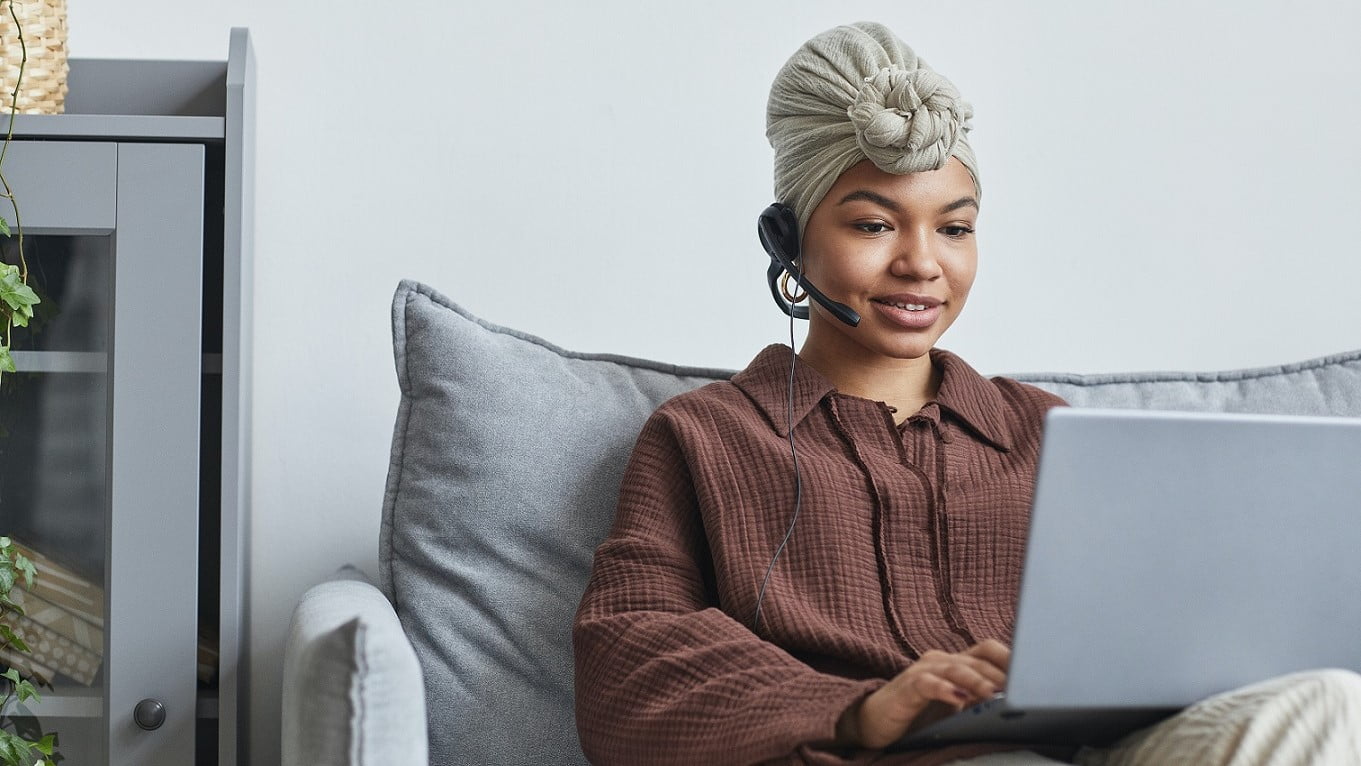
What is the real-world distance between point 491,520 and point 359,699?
0.43 m

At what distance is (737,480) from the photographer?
1.19 m

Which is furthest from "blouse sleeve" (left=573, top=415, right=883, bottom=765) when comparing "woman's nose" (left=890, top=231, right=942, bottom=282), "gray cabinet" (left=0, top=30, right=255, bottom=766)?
"gray cabinet" (left=0, top=30, right=255, bottom=766)

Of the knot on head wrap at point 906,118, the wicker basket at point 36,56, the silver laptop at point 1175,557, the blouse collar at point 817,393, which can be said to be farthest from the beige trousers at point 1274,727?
the wicker basket at point 36,56

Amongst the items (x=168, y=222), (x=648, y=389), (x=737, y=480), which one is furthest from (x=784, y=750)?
(x=168, y=222)

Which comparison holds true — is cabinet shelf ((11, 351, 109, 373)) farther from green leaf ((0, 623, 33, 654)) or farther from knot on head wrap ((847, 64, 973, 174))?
knot on head wrap ((847, 64, 973, 174))

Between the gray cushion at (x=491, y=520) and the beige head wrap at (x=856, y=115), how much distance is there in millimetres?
311

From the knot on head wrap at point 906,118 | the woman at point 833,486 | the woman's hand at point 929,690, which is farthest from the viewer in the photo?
the knot on head wrap at point 906,118

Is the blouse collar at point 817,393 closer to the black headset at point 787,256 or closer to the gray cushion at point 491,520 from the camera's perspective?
the black headset at point 787,256

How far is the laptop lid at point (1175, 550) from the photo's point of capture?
30.0 inches

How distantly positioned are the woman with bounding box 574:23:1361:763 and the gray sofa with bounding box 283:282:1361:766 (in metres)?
0.09

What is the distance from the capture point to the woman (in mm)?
1019

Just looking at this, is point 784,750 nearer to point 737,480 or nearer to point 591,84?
point 737,480

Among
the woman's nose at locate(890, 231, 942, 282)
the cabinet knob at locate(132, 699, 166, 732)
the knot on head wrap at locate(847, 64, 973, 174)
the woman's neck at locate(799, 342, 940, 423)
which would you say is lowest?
the cabinet knob at locate(132, 699, 166, 732)

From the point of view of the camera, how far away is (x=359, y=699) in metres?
0.85
